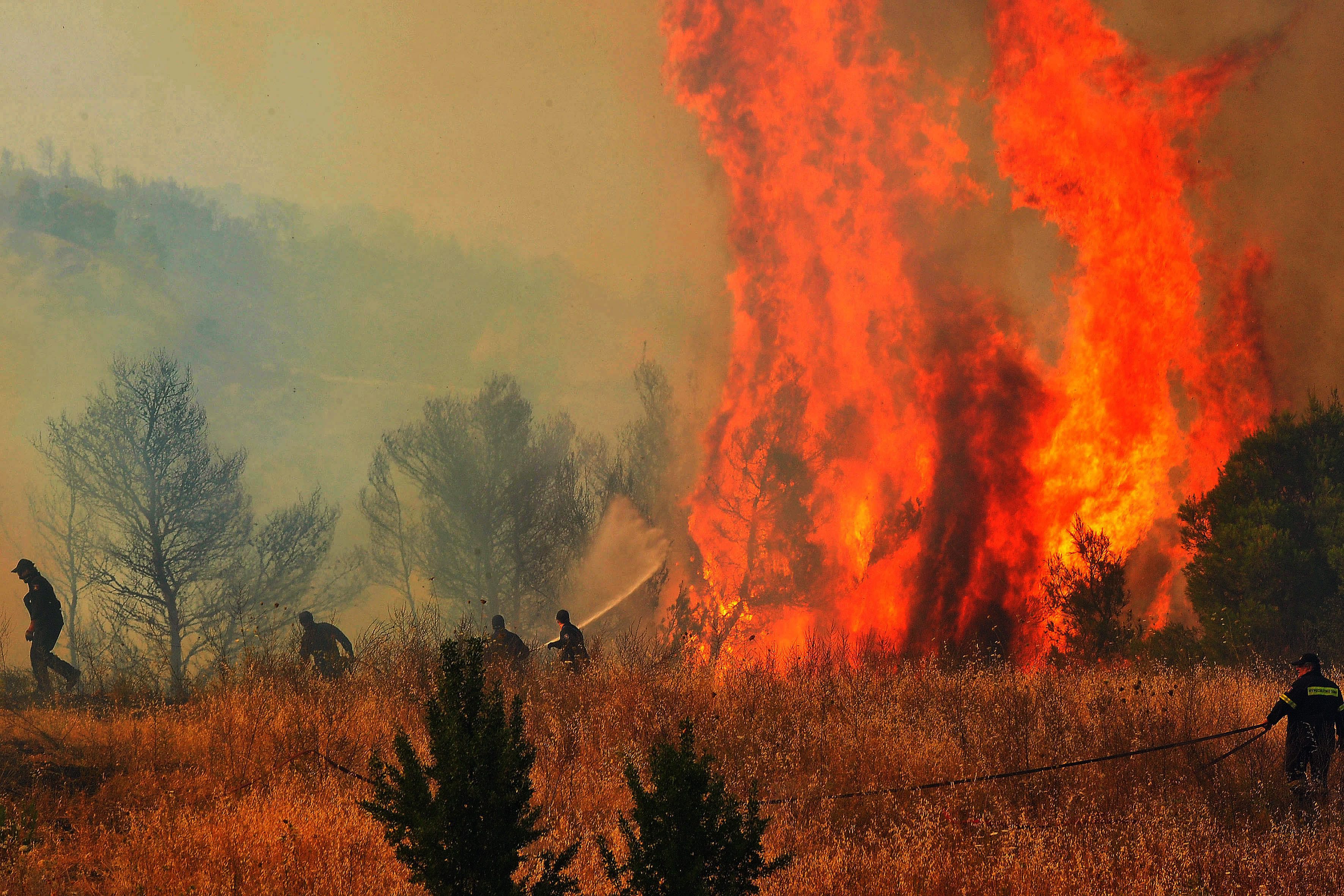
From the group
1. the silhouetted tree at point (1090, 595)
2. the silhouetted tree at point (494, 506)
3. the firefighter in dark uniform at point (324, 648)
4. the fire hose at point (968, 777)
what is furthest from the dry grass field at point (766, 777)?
the silhouetted tree at point (494, 506)

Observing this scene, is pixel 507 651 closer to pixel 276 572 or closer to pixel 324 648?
pixel 324 648

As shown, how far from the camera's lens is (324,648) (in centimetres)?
1416

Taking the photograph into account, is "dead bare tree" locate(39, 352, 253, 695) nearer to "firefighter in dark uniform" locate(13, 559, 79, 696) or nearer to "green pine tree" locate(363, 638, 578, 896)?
"firefighter in dark uniform" locate(13, 559, 79, 696)

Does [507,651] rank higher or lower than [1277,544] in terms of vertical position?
higher

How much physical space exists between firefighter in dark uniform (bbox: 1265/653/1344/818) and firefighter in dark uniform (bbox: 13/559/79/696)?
15.0 meters

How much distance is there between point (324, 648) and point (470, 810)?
35.9 ft

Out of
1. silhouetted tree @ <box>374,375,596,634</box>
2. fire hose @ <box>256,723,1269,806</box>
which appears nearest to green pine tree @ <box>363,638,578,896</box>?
Answer: fire hose @ <box>256,723,1269,806</box>

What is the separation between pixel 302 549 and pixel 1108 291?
21694mm

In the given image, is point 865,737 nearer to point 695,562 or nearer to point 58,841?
point 58,841

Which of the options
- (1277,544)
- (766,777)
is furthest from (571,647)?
(1277,544)

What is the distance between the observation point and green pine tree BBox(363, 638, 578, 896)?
421 centimetres

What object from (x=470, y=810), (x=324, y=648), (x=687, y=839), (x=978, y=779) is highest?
(x=324, y=648)

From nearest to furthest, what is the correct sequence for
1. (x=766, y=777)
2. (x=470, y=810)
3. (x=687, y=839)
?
(x=687, y=839)
(x=470, y=810)
(x=766, y=777)

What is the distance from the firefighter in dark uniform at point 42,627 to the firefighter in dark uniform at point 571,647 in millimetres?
6827
